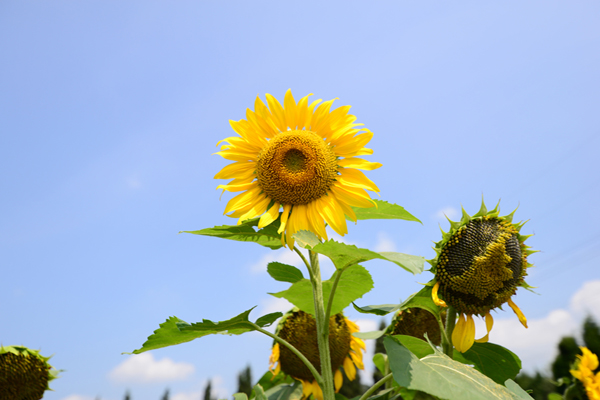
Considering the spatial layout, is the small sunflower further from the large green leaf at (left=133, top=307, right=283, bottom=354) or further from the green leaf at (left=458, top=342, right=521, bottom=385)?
the large green leaf at (left=133, top=307, right=283, bottom=354)

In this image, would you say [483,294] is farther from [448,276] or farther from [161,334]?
[161,334]

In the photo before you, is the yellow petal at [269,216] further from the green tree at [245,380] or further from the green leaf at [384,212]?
the green tree at [245,380]

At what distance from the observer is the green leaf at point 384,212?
2.38 metres

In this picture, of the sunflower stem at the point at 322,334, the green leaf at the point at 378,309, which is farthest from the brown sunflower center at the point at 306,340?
the sunflower stem at the point at 322,334

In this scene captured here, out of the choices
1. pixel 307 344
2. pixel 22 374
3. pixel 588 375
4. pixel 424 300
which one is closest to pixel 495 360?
pixel 424 300

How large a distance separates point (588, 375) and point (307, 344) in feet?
10.3

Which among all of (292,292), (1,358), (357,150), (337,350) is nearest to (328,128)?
(357,150)

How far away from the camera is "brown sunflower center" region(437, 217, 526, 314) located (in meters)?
2.37

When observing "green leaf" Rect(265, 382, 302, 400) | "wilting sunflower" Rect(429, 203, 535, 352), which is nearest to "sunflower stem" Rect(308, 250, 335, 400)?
"wilting sunflower" Rect(429, 203, 535, 352)

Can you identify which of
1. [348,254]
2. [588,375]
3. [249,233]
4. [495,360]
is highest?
[249,233]

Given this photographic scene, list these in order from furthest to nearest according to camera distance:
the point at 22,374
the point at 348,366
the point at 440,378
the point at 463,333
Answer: the point at 348,366 < the point at 22,374 < the point at 463,333 < the point at 440,378

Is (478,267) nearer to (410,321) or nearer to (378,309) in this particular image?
(378,309)

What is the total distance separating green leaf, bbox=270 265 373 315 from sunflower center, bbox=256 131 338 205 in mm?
496

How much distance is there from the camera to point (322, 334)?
7.59 feet
